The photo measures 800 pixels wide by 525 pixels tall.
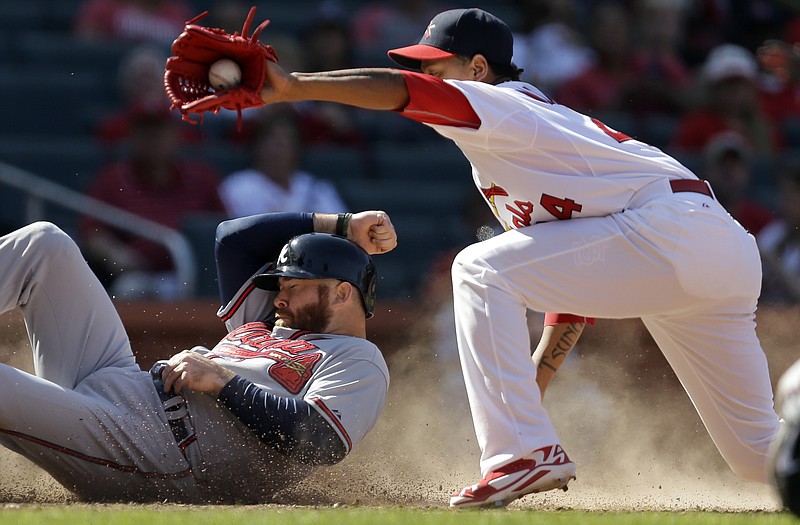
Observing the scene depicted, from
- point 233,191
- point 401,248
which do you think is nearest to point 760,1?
point 401,248

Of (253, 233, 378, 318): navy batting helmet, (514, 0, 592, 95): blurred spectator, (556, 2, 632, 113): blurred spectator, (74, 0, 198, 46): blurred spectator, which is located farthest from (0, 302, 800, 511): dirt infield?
(74, 0, 198, 46): blurred spectator

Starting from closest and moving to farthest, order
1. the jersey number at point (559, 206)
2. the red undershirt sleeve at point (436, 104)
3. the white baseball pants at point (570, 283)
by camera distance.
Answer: the red undershirt sleeve at point (436, 104)
the white baseball pants at point (570, 283)
the jersey number at point (559, 206)

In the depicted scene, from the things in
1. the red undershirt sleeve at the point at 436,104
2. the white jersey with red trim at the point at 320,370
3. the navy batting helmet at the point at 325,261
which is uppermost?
the red undershirt sleeve at the point at 436,104

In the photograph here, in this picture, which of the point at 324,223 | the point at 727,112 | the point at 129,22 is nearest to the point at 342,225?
the point at 324,223

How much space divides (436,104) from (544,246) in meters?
0.59

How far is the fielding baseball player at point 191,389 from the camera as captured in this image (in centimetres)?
413

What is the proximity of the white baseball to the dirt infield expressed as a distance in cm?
158

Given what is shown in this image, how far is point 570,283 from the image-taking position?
4.03 m

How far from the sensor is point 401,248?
9039mm

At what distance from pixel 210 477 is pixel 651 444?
2962 mm

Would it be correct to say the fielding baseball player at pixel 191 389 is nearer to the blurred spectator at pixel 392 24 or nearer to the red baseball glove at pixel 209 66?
the red baseball glove at pixel 209 66

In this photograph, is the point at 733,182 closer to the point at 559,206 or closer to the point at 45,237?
the point at 559,206

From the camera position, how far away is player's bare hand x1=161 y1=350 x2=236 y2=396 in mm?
4148

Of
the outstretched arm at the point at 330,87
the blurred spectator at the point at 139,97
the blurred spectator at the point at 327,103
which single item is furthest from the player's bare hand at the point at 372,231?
the blurred spectator at the point at 327,103
